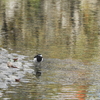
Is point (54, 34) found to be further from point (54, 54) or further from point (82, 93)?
point (82, 93)

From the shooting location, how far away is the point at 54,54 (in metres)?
17.9

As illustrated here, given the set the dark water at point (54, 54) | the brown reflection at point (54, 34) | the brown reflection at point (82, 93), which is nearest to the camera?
the brown reflection at point (82, 93)

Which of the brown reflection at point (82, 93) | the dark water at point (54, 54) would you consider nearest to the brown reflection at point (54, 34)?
the dark water at point (54, 54)

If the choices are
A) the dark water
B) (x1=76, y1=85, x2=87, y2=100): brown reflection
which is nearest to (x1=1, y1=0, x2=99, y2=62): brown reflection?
the dark water

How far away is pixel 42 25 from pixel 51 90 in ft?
49.0

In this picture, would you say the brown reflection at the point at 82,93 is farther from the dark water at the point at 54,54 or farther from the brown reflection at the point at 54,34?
the brown reflection at the point at 54,34

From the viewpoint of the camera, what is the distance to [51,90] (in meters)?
12.4

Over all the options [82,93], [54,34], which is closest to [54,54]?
[54,34]

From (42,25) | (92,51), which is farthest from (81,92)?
(42,25)

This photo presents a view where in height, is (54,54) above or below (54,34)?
below

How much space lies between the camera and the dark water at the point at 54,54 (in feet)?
40.2

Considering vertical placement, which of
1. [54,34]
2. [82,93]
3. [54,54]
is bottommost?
[82,93]

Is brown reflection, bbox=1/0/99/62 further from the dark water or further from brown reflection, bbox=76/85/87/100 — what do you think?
brown reflection, bbox=76/85/87/100

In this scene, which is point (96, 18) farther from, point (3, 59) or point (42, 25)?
point (3, 59)
